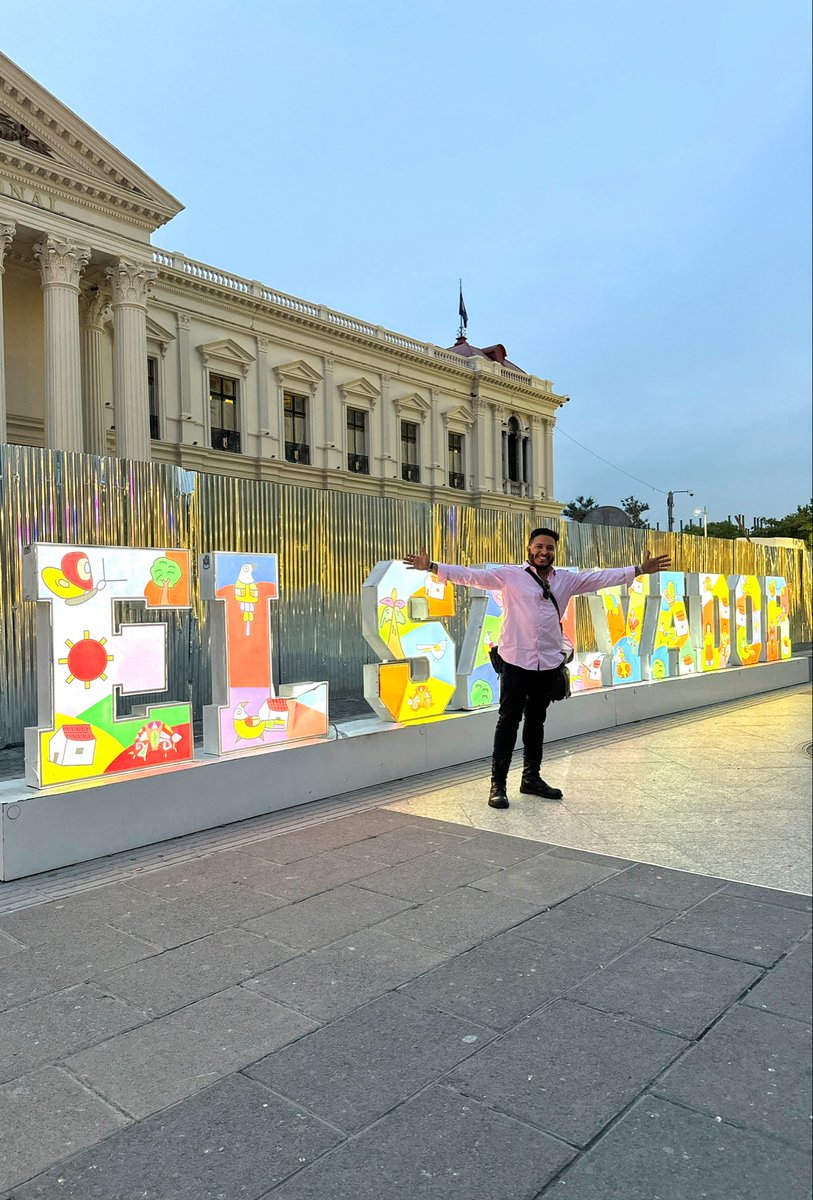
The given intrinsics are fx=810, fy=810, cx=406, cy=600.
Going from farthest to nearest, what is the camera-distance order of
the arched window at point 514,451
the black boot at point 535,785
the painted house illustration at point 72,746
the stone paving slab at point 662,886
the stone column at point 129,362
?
the arched window at point 514,451 < the stone column at point 129,362 < the black boot at point 535,785 < the painted house illustration at point 72,746 < the stone paving slab at point 662,886

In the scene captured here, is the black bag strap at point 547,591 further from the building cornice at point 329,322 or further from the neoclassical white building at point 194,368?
the building cornice at point 329,322

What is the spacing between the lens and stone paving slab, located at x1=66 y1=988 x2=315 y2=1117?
2.42 metres

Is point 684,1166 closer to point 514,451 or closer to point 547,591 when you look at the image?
point 547,591

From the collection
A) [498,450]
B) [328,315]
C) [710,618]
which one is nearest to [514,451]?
[498,450]

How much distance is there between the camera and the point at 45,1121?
229 cm

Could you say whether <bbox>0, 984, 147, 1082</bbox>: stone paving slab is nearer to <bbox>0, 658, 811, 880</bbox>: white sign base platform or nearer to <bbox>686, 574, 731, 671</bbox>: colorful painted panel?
<bbox>0, 658, 811, 880</bbox>: white sign base platform

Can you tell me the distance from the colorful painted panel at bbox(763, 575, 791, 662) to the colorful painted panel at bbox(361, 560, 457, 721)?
777 centimetres

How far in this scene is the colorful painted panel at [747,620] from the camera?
12172 mm

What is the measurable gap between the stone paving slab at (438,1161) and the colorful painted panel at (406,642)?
465 cm

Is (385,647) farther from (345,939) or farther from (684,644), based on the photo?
(684,644)

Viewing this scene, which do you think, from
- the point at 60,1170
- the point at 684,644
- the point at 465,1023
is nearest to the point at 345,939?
the point at 465,1023

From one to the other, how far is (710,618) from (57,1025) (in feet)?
33.8

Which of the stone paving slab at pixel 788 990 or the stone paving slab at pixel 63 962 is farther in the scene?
the stone paving slab at pixel 63 962

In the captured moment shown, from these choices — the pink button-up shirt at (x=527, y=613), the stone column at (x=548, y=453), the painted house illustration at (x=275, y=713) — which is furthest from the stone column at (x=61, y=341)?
the stone column at (x=548, y=453)
